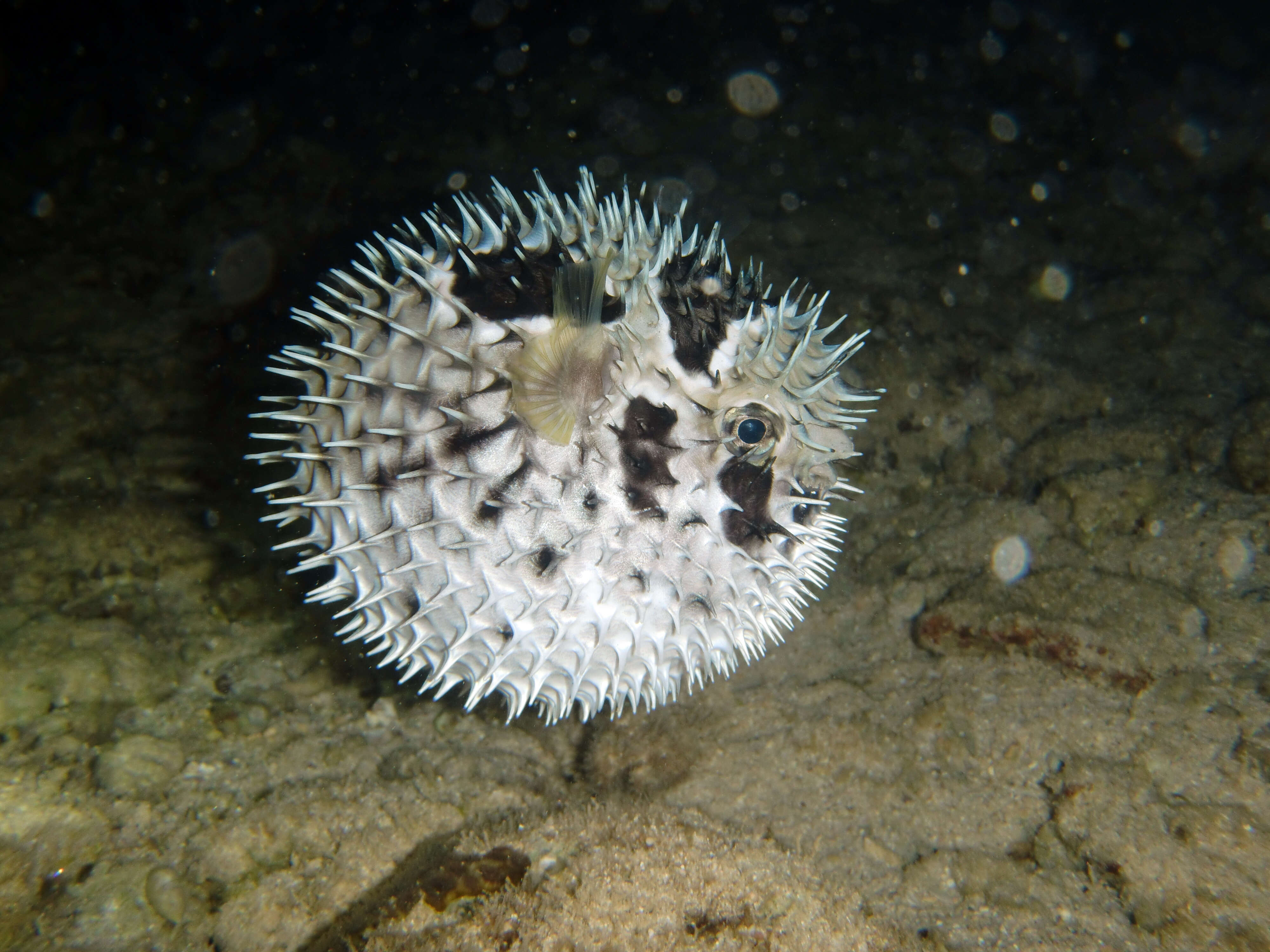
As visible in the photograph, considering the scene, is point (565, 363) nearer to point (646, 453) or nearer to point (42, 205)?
point (646, 453)

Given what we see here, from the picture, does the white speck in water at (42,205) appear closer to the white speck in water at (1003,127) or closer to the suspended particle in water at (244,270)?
the suspended particle in water at (244,270)

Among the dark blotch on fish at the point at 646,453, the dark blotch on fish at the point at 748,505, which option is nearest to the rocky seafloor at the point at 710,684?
the dark blotch on fish at the point at 748,505

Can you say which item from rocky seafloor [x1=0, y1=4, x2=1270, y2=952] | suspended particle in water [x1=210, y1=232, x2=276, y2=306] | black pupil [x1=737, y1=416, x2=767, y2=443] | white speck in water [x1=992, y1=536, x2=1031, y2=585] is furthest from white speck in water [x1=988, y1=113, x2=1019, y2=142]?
suspended particle in water [x1=210, y1=232, x2=276, y2=306]

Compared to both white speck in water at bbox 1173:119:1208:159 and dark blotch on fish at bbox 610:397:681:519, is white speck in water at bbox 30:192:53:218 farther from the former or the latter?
white speck in water at bbox 1173:119:1208:159

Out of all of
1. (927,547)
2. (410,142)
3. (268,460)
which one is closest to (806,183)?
(410,142)

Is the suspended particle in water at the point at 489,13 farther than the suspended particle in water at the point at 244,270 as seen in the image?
Yes

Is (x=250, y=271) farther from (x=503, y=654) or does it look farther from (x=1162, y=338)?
(x=1162, y=338)

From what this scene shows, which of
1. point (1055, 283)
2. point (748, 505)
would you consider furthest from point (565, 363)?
point (1055, 283)
